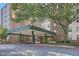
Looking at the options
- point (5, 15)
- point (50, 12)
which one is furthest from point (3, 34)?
point (50, 12)

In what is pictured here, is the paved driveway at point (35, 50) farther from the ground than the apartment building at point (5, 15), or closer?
closer

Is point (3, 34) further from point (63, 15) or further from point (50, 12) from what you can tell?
point (63, 15)

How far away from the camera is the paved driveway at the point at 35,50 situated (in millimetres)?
5320

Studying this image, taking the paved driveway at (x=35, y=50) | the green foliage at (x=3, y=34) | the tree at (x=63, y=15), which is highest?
the tree at (x=63, y=15)

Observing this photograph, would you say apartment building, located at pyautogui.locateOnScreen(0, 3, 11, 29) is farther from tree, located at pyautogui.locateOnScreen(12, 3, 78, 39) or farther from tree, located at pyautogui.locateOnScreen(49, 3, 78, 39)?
tree, located at pyautogui.locateOnScreen(49, 3, 78, 39)

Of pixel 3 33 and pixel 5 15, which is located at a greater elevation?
pixel 5 15

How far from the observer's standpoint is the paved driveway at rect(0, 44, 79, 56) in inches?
209

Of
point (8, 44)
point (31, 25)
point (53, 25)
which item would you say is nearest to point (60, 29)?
point (53, 25)

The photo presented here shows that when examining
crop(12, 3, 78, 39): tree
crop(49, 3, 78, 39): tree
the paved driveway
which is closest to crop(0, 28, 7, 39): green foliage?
the paved driveway

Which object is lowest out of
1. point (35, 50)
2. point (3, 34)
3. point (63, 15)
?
point (35, 50)

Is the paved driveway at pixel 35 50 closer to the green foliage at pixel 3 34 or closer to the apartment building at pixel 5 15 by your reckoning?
the green foliage at pixel 3 34

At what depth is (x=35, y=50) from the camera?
5.36m

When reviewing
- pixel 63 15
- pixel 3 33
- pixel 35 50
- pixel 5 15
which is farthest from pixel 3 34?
pixel 63 15

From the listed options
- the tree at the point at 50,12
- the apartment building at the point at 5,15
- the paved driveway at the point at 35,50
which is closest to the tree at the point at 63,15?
the tree at the point at 50,12
